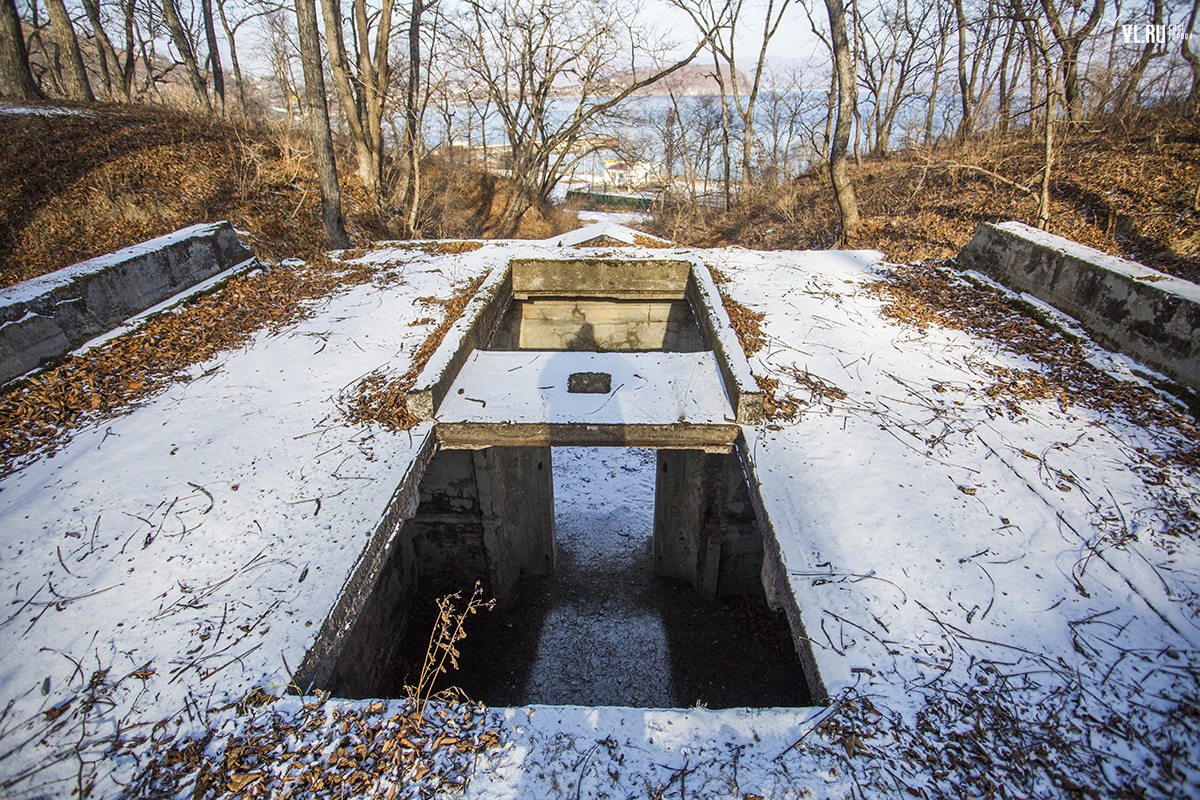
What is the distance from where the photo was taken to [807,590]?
3.05 meters

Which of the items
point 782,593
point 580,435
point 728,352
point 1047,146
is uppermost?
point 1047,146

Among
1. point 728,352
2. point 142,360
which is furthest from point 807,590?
point 142,360

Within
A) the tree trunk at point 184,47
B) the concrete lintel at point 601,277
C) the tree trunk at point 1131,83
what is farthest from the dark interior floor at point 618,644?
the tree trunk at point 184,47

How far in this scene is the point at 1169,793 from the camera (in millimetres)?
2160

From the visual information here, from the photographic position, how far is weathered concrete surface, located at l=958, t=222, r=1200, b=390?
4.70 metres

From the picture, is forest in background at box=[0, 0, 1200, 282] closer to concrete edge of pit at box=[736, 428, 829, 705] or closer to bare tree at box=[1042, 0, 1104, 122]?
bare tree at box=[1042, 0, 1104, 122]

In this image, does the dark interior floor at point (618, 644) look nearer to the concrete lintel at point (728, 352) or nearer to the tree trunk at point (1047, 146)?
the concrete lintel at point (728, 352)

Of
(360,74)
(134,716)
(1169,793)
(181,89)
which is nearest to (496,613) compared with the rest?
(134,716)

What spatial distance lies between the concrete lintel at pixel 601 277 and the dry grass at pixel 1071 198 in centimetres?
375

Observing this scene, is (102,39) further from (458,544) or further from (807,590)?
(807,590)

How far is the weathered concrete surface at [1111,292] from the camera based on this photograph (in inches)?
185

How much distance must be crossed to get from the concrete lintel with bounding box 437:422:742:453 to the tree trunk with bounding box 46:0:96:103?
16.6 m

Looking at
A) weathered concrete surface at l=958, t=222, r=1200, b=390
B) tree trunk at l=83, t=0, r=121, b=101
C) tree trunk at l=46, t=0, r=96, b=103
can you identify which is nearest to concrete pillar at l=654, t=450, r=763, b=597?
weathered concrete surface at l=958, t=222, r=1200, b=390

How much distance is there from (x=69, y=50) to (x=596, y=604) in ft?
61.7
